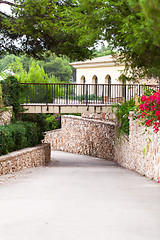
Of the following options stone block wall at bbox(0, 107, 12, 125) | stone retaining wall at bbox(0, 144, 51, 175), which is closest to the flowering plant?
stone retaining wall at bbox(0, 144, 51, 175)

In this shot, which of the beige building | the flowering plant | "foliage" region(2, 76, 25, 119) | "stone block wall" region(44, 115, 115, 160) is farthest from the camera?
the beige building

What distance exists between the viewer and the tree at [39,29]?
1778 cm

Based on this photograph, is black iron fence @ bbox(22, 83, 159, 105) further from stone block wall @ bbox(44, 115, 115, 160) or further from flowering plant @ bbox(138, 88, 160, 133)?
flowering plant @ bbox(138, 88, 160, 133)

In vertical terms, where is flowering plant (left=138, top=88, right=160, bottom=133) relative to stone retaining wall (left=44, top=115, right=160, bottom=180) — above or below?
above

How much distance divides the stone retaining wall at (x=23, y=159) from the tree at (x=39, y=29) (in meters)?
5.54

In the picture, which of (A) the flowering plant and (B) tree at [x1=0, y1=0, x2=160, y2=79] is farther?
(B) tree at [x1=0, y1=0, x2=160, y2=79]

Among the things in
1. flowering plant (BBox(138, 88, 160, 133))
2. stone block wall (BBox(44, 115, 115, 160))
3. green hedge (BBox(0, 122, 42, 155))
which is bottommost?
stone block wall (BBox(44, 115, 115, 160))

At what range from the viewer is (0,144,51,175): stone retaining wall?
481 inches

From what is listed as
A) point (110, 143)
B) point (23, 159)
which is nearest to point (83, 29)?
point (23, 159)

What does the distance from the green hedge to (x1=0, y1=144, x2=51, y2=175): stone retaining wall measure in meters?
0.32

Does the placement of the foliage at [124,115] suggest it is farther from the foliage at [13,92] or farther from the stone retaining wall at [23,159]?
the foliage at [13,92]

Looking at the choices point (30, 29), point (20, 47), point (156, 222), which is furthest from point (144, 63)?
point (156, 222)

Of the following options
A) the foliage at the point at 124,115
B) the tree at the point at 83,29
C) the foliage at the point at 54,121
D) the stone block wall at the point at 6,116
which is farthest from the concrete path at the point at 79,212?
the foliage at the point at 54,121

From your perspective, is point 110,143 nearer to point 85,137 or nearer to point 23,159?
point 85,137
